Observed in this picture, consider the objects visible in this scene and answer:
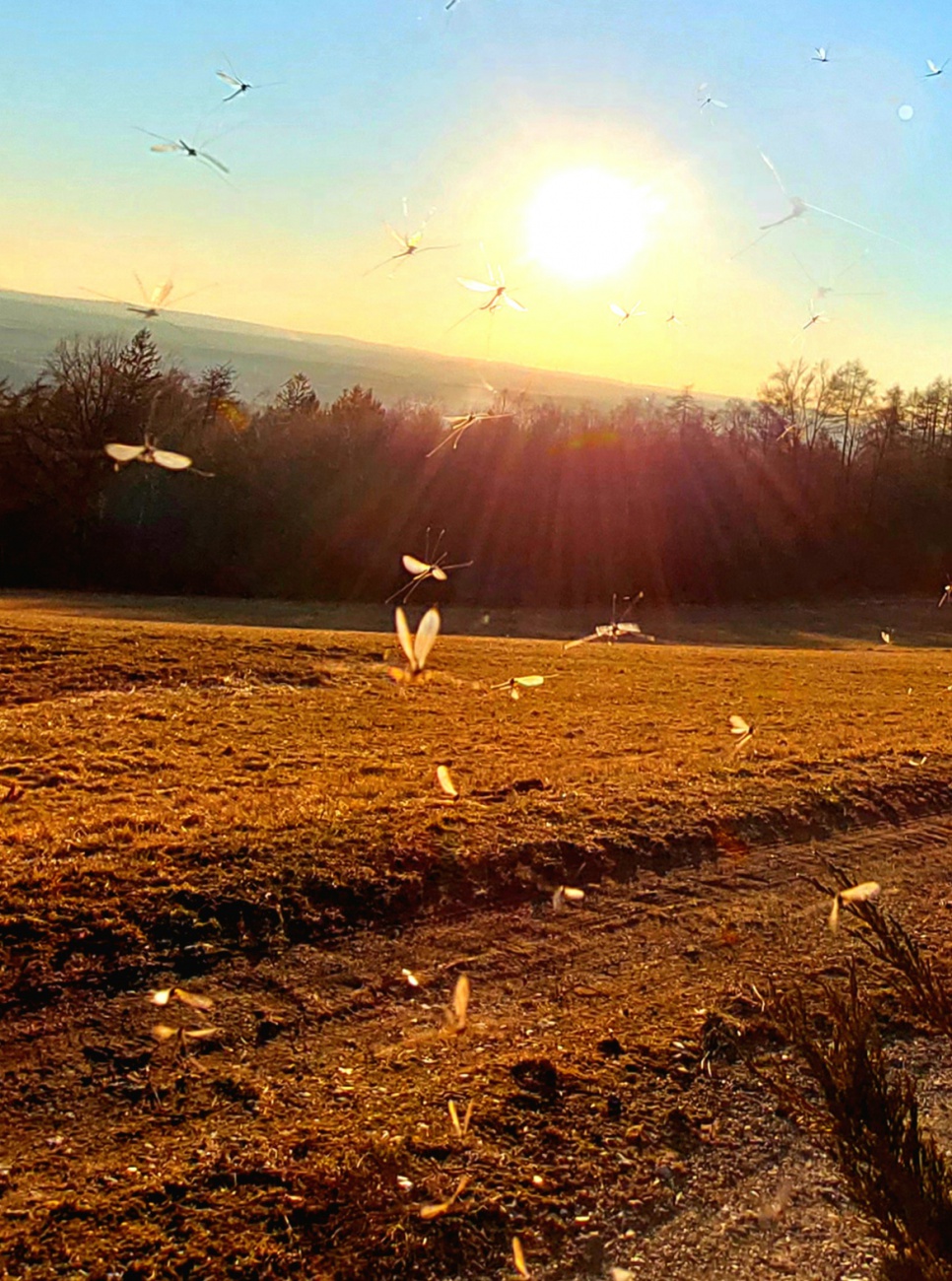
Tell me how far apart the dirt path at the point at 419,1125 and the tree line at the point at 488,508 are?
1007 inches

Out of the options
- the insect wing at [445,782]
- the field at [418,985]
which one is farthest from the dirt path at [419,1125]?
the insect wing at [445,782]

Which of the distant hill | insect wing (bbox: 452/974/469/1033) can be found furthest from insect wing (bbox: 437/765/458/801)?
the distant hill

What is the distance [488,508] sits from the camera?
33.2 m

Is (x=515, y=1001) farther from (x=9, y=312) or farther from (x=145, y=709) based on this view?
(x=145, y=709)

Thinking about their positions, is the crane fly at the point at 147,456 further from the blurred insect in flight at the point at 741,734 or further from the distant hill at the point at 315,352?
the blurred insect in flight at the point at 741,734

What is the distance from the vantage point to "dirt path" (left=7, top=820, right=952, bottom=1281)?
304 centimetres

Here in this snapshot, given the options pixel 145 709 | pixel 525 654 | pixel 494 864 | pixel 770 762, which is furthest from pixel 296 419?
pixel 494 864

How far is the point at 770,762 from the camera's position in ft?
30.9

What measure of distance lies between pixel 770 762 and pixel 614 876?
360cm

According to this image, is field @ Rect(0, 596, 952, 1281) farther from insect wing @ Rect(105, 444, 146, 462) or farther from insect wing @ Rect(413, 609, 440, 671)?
insect wing @ Rect(105, 444, 146, 462)

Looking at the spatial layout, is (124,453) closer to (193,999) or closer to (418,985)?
(193,999)

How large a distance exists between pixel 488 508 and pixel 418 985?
29169 mm

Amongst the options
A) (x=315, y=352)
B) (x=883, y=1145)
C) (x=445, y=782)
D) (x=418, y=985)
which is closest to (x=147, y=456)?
(x=883, y=1145)

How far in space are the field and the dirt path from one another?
0.01 m
